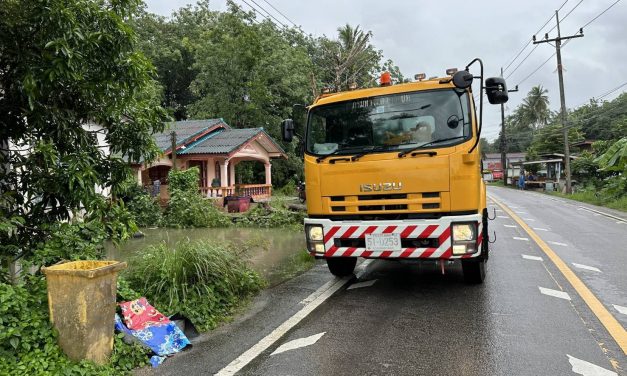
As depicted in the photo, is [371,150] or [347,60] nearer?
[371,150]

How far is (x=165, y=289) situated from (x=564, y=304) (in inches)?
185

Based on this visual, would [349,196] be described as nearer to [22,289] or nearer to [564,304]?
[564,304]

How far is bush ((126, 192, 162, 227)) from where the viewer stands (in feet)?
54.7

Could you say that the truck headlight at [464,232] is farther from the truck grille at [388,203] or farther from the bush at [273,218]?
the bush at [273,218]

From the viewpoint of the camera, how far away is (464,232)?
5.16 m

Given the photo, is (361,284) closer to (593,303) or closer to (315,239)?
(315,239)

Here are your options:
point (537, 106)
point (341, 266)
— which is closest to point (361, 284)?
point (341, 266)

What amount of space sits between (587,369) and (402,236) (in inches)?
88.6

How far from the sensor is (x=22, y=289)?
365 cm

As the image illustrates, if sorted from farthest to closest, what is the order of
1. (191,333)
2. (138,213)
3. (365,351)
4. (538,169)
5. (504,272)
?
(538,169)
(138,213)
(504,272)
(191,333)
(365,351)

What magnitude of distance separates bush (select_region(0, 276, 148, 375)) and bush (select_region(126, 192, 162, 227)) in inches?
527

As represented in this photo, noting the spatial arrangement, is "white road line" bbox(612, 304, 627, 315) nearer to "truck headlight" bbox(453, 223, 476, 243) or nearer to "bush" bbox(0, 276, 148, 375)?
"truck headlight" bbox(453, 223, 476, 243)

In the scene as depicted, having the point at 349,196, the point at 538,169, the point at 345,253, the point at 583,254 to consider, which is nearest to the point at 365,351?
the point at 345,253

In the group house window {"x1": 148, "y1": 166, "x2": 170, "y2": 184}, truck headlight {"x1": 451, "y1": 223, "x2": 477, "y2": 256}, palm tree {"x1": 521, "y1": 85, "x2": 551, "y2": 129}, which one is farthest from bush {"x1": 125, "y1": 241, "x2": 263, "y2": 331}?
palm tree {"x1": 521, "y1": 85, "x2": 551, "y2": 129}
